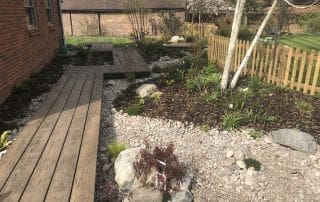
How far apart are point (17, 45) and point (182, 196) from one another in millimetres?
5203

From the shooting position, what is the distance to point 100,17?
83.3 feet

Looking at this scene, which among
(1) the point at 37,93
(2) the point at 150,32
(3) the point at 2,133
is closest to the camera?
(3) the point at 2,133

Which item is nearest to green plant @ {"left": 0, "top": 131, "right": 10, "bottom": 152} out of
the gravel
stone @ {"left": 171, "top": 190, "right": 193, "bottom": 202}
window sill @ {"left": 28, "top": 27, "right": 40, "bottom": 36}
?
the gravel

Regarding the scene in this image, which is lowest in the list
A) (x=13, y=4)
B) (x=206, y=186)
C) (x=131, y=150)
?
(x=206, y=186)

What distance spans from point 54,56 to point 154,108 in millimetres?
6463

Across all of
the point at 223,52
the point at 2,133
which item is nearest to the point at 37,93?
the point at 2,133

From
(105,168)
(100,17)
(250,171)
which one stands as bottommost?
(250,171)

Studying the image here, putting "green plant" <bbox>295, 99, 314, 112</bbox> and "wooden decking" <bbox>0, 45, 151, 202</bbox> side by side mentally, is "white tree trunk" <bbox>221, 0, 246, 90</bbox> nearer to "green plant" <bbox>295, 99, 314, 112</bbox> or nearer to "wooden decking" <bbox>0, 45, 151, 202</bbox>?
"green plant" <bbox>295, 99, 314, 112</bbox>

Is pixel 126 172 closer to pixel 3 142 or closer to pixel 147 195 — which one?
pixel 147 195

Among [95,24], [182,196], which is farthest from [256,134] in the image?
[95,24]

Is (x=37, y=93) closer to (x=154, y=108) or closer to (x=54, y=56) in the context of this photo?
(x=154, y=108)

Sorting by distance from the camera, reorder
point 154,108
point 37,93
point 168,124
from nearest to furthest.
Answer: point 168,124 < point 154,108 < point 37,93

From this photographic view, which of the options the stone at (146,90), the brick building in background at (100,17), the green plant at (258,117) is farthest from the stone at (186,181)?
the brick building in background at (100,17)

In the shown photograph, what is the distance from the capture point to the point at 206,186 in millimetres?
3689
